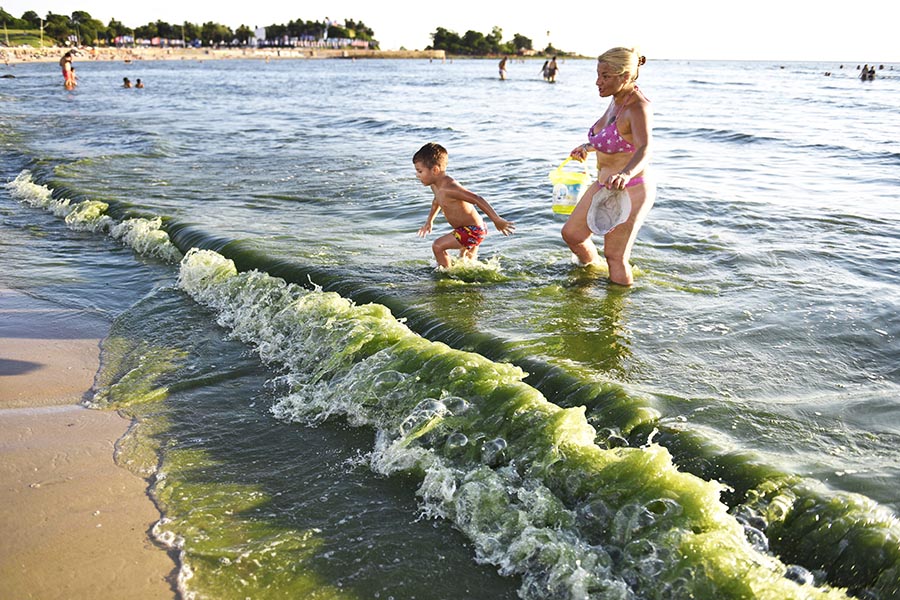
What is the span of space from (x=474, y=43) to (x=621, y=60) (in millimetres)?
189898

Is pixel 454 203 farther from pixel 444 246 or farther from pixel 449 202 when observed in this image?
pixel 444 246

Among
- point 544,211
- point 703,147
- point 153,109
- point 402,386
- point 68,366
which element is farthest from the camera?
point 153,109

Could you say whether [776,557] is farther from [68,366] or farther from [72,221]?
[72,221]

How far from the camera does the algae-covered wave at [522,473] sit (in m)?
3.06

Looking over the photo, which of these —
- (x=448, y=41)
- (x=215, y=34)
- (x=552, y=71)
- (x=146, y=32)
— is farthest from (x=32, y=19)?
(x=552, y=71)

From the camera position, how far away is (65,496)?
3713 millimetres

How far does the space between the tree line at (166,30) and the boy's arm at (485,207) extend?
136 metres

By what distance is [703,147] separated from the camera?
16031 millimetres

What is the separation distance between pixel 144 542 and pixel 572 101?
98.2 ft

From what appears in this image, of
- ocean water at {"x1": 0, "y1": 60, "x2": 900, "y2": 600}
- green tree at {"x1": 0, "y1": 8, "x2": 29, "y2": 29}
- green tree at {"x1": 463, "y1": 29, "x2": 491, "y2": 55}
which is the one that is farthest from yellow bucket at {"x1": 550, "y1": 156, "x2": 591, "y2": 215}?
green tree at {"x1": 463, "y1": 29, "x2": 491, "y2": 55}

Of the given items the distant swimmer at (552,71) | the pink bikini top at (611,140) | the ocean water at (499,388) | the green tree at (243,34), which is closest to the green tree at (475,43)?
the green tree at (243,34)

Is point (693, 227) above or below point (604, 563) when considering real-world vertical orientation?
above

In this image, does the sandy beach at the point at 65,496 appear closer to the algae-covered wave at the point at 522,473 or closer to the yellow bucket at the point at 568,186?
the algae-covered wave at the point at 522,473

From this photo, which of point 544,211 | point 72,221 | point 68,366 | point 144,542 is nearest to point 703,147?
point 544,211
